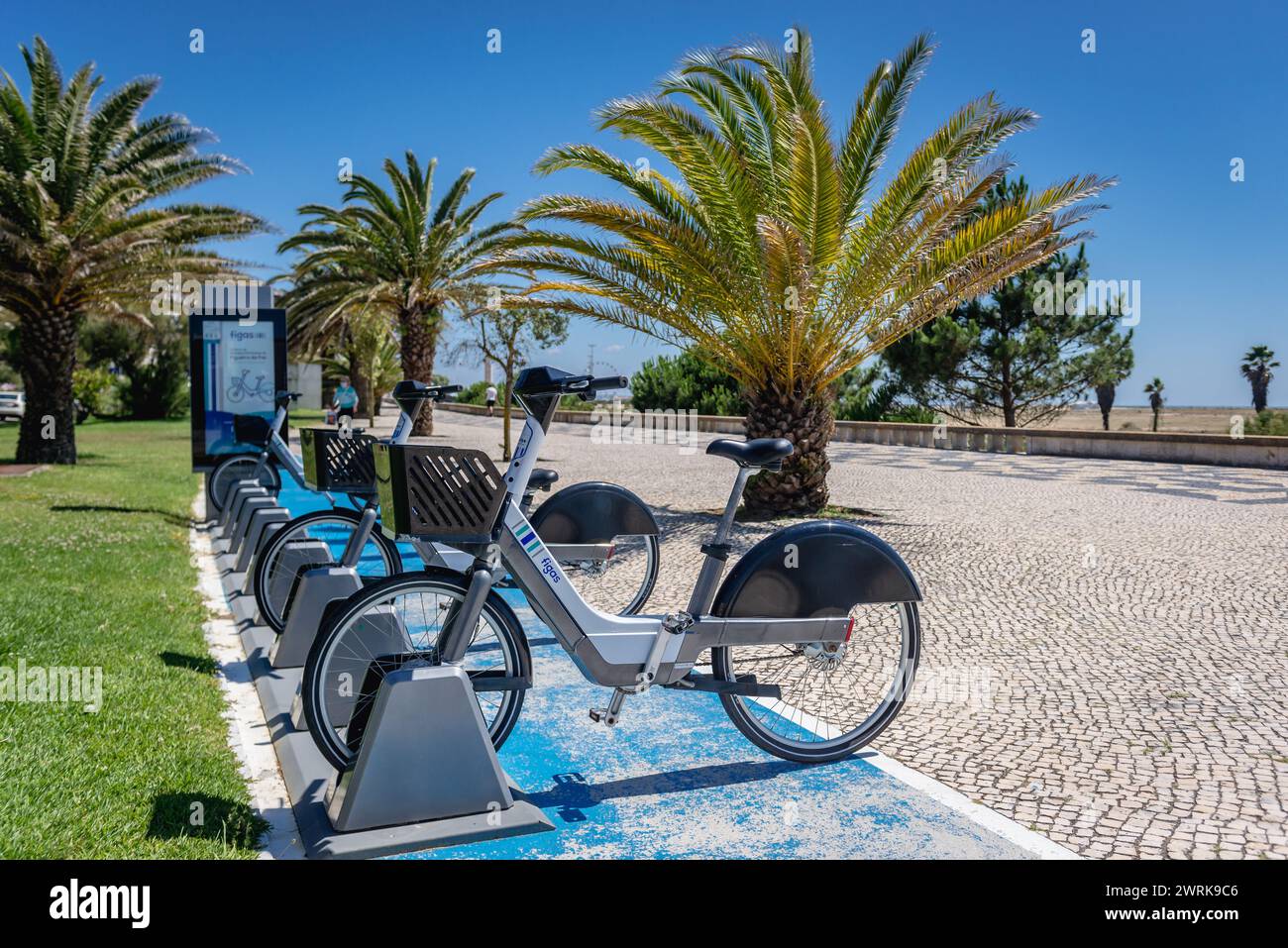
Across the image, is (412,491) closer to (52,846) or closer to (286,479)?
(52,846)

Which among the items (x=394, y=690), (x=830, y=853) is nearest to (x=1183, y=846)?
(x=830, y=853)

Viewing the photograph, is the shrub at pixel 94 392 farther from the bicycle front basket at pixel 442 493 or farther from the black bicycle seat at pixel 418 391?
the bicycle front basket at pixel 442 493

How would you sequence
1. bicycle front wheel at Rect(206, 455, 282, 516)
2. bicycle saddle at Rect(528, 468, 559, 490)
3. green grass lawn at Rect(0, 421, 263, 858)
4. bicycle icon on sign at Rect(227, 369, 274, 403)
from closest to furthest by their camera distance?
1. green grass lawn at Rect(0, 421, 263, 858)
2. bicycle saddle at Rect(528, 468, 559, 490)
3. bicycle front wheel at Rect(206, 455, 282, 516)
4. bicycle icon on sign at Rect(227, 369, 274, 403)

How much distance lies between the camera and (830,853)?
2832 millimetres

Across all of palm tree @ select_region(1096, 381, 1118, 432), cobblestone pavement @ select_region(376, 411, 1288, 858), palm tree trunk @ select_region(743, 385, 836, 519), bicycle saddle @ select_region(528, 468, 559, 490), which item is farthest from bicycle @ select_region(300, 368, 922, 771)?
palm tree @ select_region(1096, 381, 1118, 432)

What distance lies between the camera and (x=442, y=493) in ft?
9.67

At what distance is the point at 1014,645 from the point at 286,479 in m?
11.6

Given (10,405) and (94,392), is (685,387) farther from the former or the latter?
(10,405)

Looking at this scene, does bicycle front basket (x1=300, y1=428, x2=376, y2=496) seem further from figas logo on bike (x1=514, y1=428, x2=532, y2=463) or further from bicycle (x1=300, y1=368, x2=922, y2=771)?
figas logo on bike (x1=514, y1=428, x2=532, y2=463)

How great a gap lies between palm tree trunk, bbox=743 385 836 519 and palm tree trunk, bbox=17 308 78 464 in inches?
430

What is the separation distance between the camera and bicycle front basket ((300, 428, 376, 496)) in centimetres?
481

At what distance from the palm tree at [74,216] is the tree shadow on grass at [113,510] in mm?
5055

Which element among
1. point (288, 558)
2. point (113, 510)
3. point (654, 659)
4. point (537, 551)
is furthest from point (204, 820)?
point (113, 510)

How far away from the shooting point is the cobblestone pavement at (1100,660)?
10.5ft
